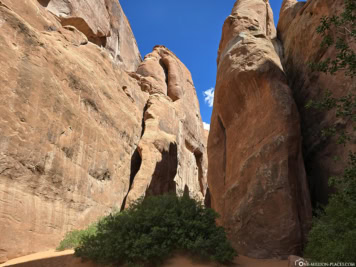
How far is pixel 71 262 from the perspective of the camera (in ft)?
24.3

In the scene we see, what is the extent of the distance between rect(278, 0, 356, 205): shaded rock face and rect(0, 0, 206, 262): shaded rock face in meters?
8.93

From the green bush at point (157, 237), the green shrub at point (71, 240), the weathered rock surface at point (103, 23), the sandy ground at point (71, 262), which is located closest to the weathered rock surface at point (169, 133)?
the weathered rock surface at point (103, 23)

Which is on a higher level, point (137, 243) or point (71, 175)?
point (71, 175)

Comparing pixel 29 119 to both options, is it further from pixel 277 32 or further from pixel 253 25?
pixel 277 32

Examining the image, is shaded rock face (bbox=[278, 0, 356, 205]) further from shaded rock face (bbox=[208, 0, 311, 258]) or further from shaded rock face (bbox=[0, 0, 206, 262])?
shaded rock face (bbox=[0, 0, 206, 262])

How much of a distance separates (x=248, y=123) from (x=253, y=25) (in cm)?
613

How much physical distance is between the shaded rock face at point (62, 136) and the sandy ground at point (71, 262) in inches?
20.9

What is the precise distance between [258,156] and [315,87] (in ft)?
12.7

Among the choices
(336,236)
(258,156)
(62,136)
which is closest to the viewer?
(336,236)

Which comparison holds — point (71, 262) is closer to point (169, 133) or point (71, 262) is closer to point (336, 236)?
point (336, 236)

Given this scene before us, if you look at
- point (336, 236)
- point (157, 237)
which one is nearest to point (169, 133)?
point (157, 237)

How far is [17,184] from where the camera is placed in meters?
8.45

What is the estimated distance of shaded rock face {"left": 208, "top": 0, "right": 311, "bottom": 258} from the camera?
859 centimetres

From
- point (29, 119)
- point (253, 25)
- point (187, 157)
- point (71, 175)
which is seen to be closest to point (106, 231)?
point (71, 175)
